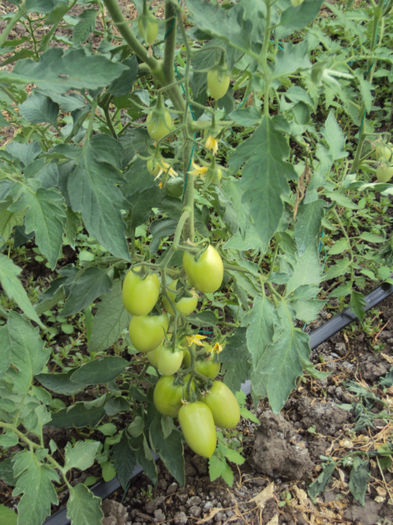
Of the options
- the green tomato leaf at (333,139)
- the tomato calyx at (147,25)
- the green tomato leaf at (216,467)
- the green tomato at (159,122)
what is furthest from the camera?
the green tomato leaf at (216,467)

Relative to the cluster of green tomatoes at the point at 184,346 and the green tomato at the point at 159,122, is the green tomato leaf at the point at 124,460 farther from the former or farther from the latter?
the green tomato at the point at 159,122

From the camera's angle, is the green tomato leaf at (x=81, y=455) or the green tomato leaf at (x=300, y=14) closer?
the green tomato leaf at (x=300, y=14)

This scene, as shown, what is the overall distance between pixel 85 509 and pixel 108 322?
0.38 m

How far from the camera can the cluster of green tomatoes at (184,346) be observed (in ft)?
2.90

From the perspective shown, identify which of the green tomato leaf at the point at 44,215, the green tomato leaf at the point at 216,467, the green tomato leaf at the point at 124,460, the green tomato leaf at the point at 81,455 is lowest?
the green tomato leaf at the point at 216,467

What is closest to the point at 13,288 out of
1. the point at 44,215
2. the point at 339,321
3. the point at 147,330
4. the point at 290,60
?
the point at 44,215

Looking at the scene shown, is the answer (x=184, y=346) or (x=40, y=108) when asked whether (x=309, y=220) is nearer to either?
(x=184, y=346)

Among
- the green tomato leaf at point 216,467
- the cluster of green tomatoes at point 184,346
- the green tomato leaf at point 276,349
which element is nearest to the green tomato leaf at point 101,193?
the cluster of green tomatoes at point 184,346

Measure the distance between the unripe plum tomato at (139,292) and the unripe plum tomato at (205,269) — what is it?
0.23ft

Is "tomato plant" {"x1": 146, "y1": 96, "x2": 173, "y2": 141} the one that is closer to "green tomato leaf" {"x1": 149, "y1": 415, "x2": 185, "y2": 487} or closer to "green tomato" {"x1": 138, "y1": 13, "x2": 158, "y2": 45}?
"green tomato" {"x1": 138, "y1": 13, "x2": 158, "y2": 45}

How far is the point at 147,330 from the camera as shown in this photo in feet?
3.08

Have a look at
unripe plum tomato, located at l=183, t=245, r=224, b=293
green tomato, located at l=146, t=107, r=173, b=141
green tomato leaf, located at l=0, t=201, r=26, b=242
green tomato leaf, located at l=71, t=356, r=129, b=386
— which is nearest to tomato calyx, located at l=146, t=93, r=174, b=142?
green tomato, located at l=146, t=107, r=173, b=141

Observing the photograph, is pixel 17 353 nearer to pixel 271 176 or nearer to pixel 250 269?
pixel 250 269

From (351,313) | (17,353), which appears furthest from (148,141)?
(351,313)
